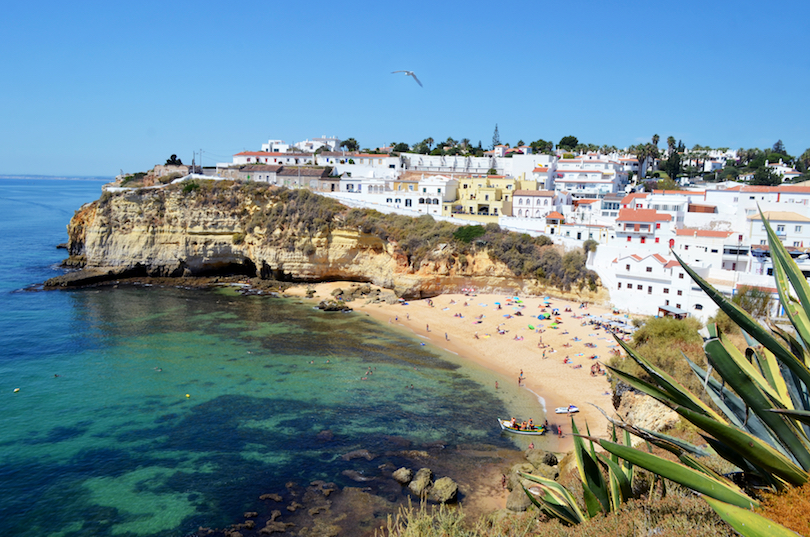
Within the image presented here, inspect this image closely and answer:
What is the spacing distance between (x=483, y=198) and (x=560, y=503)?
4860 centimetres

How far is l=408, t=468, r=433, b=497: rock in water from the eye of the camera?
18.0 metres

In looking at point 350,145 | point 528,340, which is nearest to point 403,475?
point 528,340

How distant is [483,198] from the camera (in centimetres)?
5572

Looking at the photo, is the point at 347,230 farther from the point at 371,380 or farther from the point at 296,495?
the point at 296,495

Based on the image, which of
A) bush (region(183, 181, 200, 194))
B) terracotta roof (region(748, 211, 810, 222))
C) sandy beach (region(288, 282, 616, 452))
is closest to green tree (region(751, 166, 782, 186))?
terracotta roof (region(748, 211, 810, 222))

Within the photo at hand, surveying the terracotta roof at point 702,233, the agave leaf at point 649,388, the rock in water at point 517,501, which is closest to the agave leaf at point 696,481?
the agave leaf at point 649,388

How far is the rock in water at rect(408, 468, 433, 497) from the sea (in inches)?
16.1

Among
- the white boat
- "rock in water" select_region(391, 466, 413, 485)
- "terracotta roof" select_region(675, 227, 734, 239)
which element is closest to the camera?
"rock in water" select_region(391, 466, 413, 485)

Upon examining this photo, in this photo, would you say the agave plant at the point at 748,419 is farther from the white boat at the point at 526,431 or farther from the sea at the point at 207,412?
the white boat at the point at 526,431

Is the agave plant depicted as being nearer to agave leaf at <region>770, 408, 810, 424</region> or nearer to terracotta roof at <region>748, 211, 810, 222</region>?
agave leaf at <region>770, 408, 810, 424</region>

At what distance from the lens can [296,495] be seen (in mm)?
17859

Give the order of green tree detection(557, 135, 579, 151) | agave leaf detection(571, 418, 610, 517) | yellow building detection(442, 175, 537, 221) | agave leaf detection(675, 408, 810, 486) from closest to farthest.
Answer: agave leaf detection(675, 408, 810, 486) < agave leaf detection(571, 418, 610, 517) < yellow building detection(442, 175, 537, 221) < green tree detection(557, 135, 579, 151)

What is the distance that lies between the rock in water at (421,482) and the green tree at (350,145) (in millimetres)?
83845

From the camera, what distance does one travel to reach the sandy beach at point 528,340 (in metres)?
25.6
